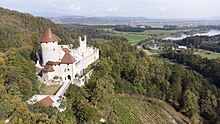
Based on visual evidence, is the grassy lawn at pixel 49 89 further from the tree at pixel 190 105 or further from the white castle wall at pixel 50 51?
the tree at pixel 190 105

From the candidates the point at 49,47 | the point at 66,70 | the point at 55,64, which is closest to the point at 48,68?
the point at 55,64

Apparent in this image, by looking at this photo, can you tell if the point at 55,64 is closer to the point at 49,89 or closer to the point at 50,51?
the point at 50,51

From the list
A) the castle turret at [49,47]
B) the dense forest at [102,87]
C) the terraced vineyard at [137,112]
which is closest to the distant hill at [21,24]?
the dense forest at [102,87]

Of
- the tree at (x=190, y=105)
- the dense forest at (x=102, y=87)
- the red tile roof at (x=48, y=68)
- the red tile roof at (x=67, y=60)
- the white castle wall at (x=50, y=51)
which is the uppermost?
the white castle wall at (x=50, y=51)

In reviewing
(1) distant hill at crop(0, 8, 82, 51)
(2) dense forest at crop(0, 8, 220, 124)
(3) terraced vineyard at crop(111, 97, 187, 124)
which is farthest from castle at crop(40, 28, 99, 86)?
(1) distant hill at crop(0, 8, 82, 51)

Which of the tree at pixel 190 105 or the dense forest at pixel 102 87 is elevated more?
the dense forest at pixel 102 87

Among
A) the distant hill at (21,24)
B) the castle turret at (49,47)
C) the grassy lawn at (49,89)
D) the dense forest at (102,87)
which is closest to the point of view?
A: the dense forest at (102,87)
